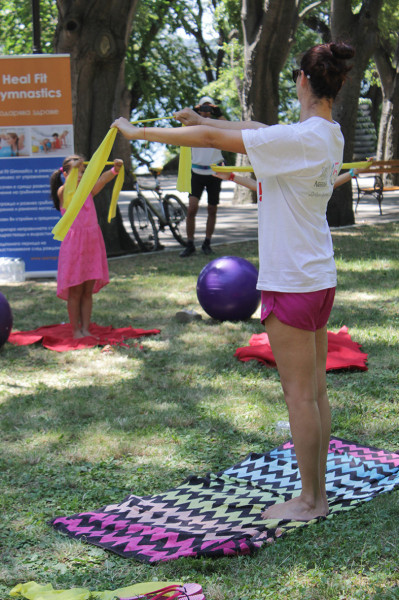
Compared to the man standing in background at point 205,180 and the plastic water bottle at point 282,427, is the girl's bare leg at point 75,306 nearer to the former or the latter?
the plastic water bottle at point 282,427

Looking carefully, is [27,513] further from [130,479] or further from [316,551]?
[316,551]

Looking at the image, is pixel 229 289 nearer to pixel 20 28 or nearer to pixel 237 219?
pixel 237 219

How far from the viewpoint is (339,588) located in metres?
2.96

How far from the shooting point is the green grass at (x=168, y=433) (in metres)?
3.16

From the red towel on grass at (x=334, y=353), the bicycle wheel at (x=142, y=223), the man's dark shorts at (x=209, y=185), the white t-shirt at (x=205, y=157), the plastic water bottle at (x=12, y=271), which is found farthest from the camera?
the bicycle wheel at (x=142, y=223)

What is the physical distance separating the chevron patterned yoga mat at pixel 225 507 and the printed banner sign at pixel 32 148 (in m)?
7.18

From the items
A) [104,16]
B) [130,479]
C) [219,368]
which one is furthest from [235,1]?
[130,479]

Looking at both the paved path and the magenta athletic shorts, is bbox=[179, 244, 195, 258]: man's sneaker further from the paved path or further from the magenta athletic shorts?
the magenta athletic shorts

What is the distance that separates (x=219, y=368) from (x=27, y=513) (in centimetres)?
272

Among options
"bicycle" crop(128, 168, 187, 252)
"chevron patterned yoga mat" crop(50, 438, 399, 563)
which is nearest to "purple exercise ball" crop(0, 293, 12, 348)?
"chevron patterned yoga mat" crop(50, 438, 399, 563)

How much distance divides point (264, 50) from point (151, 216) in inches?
218

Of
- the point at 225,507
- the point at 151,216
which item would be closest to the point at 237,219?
the point at 151,216

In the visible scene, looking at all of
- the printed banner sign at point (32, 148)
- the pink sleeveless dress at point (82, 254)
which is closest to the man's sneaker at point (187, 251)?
the printed banner sign at point (32, 148)

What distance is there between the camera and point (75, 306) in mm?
7281
